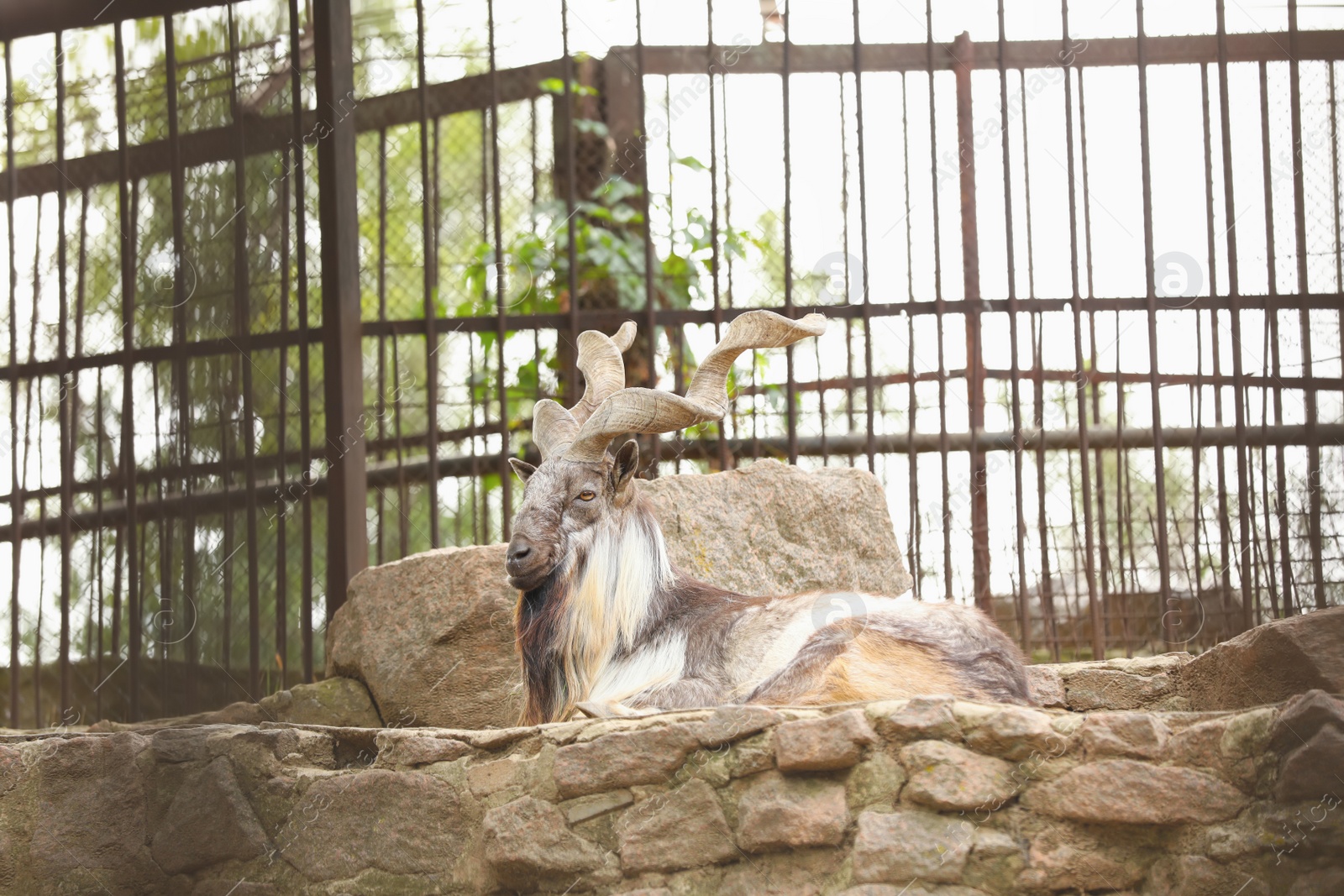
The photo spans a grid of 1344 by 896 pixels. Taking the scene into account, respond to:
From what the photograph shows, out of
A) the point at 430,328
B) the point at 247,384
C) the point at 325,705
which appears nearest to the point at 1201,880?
the point at 325,705

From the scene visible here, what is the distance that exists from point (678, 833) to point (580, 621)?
4.09ft

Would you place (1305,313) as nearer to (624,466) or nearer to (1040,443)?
(1040,443)

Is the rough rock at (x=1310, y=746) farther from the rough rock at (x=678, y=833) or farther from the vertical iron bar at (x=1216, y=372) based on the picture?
the vertical iron bar at (x=1216, y=372)

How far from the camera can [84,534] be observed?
6934mm

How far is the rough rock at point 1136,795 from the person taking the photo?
11.3ft

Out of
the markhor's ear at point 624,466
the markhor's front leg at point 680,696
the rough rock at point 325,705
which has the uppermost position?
the markhor's ear at point 624,466

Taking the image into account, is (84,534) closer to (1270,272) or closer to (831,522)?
(831,522)

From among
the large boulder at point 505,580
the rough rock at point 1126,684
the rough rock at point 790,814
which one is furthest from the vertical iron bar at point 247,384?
the rough rock at point 1126,684

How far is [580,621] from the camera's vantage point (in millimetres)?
4941

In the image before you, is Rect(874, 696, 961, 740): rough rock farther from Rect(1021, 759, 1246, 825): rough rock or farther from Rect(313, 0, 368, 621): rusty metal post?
Rect(313, 0, 368, 621): rusty metal post

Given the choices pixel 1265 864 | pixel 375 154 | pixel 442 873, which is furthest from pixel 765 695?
pixel 375 154

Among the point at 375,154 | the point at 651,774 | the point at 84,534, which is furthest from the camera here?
the point at 375,154

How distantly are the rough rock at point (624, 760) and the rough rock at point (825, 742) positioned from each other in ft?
0.98

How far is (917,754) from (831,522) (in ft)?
8.58
